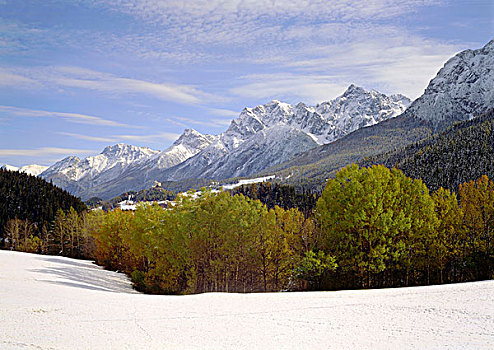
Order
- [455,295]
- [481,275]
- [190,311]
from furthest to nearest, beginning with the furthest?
[481,275] → [455,295] → [190,311]

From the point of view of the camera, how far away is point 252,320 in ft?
67.8

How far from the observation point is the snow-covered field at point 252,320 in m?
15.9

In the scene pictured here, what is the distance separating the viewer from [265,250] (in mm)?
43531

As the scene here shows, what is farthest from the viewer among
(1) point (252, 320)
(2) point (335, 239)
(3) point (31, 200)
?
(3) point (31, 200)

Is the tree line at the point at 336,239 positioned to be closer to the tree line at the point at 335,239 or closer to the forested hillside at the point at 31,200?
the tree line at the point at 335,239

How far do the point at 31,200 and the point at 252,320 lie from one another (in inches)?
5446

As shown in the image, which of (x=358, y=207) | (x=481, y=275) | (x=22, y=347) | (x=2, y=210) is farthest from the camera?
(x=2, y=210)

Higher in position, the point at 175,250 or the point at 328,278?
the point at 175,250

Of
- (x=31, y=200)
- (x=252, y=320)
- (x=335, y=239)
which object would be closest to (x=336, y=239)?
(x=335, y=239)

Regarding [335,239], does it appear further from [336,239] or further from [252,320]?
[252,320]

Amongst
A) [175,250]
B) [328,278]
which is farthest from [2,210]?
[328,278]

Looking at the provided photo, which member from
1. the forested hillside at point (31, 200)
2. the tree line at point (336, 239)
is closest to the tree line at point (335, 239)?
the tree line at point (336, 239)

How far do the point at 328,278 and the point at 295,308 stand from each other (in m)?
17.0

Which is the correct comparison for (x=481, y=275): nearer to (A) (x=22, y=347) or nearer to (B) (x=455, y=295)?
(B) (x=455, y=295)
